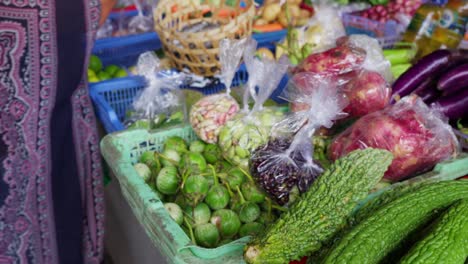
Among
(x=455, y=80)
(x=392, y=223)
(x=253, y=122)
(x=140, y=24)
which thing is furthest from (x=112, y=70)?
(x=392, y=223)

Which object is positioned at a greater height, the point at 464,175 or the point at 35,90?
the point at 35,90

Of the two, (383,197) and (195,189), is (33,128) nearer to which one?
(195,189)

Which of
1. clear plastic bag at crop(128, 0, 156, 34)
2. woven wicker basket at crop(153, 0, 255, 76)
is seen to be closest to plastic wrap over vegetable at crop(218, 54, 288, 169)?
woven wicker basket at crop(153, 0, 255, 76)

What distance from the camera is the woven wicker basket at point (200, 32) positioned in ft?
7.65

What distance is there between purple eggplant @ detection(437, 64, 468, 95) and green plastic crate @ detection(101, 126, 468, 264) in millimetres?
288

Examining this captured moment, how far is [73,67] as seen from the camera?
5.32ft

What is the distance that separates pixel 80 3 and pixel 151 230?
0.77 meters

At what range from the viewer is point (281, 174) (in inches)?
52.9

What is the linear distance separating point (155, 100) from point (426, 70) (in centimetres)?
107

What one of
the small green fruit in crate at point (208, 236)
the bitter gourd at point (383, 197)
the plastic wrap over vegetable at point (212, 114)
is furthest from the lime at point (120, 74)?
the bitter gourd at point (383, 197)

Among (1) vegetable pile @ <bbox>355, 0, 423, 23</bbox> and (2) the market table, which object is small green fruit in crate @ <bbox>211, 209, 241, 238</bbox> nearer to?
(2) the market table

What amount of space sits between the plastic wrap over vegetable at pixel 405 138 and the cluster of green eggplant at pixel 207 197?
323mm

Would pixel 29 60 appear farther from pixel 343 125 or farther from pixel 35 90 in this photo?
pixel 343 125

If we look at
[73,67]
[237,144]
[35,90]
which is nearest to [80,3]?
→ [73,67]
